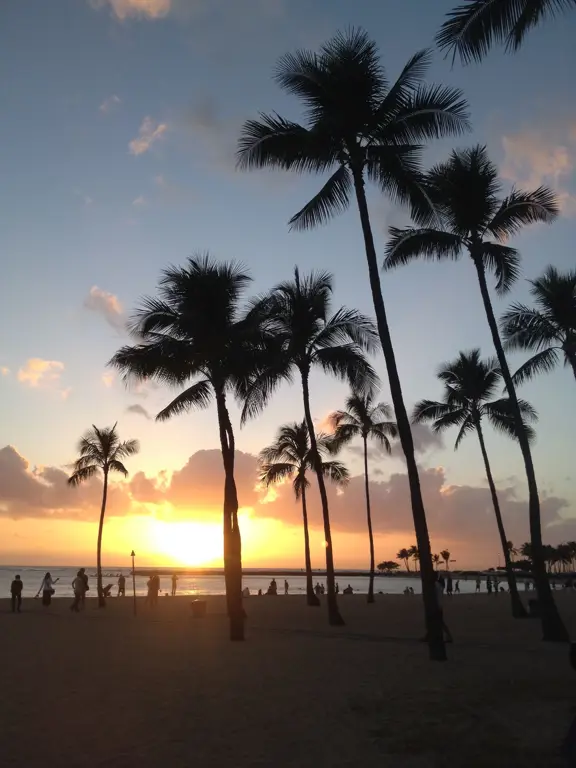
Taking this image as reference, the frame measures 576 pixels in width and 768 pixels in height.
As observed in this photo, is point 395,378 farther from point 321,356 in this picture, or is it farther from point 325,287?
point 325,287

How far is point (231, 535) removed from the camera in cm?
2047

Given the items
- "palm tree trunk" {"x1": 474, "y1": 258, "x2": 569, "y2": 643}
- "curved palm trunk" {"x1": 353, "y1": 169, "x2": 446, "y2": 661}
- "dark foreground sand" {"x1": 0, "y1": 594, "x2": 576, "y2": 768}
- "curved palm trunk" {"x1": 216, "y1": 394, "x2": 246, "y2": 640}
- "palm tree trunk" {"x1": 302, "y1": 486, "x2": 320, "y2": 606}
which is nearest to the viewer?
"dark foreground sand" {"x1": 0, "y1": 594, "x2": 576, "y2": 768}

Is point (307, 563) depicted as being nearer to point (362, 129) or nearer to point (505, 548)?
point (505, 548)

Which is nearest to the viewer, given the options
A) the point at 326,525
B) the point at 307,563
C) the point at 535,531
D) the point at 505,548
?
the point at 535,531

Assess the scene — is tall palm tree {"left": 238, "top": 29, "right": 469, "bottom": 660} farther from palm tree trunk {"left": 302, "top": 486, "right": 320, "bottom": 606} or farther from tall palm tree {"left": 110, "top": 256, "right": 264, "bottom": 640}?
palm tree trunk {"left": 302, "top": 486, "right": 320, "bottom": 606}

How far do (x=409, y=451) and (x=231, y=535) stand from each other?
8158 mm

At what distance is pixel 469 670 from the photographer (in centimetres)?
1251

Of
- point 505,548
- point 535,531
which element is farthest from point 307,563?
point 535,531

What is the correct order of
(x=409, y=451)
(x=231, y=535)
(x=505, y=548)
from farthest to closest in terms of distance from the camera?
(x=505, y=548)
(x=231, y=535)
(x=409, y=451)

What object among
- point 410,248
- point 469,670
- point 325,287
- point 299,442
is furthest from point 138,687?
point 299,442

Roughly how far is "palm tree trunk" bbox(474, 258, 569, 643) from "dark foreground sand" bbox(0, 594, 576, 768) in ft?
3.56

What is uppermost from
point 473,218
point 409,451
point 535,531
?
point 473,218

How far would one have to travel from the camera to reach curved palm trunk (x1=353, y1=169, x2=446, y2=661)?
45.1 feet

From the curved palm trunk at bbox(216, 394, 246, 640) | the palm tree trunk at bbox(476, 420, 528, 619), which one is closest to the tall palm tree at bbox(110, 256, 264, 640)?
the curved palm trunk at bbox(216, 394, 246, 640)
